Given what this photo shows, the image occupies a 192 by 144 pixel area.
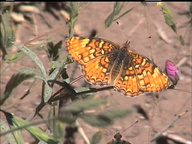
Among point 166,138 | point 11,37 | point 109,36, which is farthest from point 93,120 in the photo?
point 109,36

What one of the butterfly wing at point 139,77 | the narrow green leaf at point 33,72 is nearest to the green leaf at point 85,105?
the narrow green leaf at point 33,72

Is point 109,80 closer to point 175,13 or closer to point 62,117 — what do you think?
point 62,117

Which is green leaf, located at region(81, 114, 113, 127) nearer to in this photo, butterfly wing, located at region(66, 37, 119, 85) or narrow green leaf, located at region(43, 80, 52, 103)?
narrow green leaf, located at region(43, 80, 52, 103)

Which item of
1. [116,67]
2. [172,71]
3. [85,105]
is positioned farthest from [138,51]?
[85,105]

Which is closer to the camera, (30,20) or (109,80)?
(109,80)

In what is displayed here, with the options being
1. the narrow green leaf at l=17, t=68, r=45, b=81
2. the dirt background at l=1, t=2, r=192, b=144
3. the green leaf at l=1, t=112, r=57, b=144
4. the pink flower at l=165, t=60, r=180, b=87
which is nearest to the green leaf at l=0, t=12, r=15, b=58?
the dirt background at l=1, t=2, r=192, b=144

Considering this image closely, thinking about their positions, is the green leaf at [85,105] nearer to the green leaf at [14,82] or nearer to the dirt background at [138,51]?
the green leaf at [14,82]
